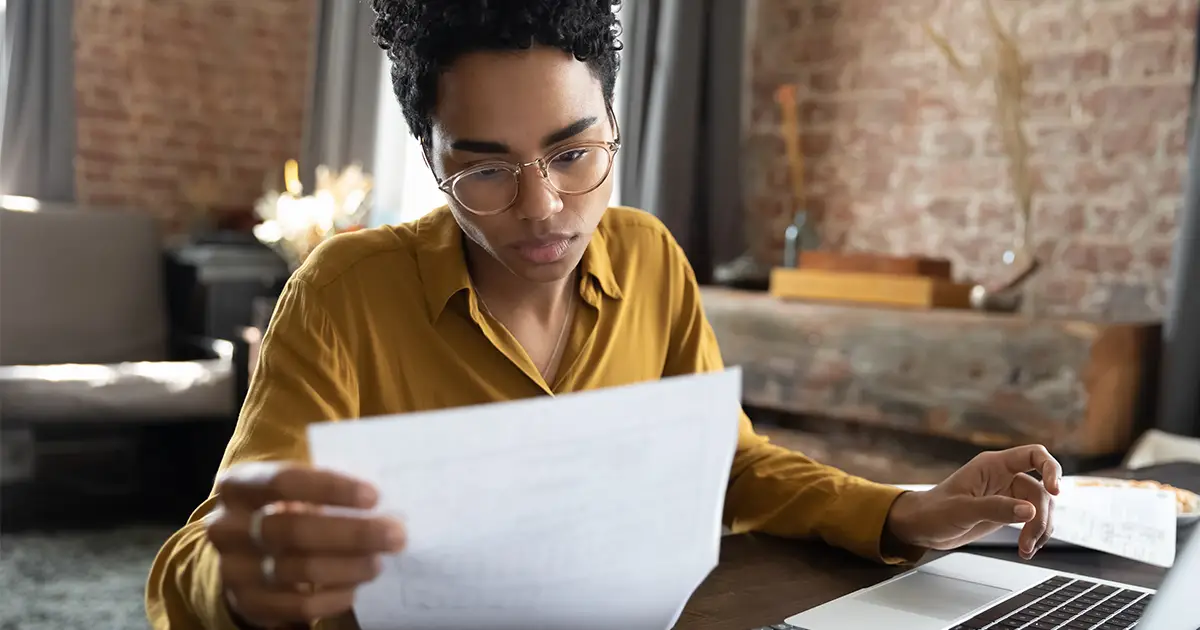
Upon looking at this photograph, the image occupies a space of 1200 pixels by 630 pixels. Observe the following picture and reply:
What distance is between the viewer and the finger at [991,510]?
3.07ft

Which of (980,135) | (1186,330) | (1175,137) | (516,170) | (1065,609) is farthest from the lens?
(980,135)

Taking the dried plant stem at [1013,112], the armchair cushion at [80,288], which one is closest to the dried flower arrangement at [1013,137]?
the dried plant stem at [1013,112]

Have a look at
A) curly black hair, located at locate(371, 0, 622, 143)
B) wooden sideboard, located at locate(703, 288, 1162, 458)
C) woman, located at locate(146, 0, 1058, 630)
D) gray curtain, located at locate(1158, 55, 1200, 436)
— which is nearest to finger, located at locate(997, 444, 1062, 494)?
woman, located at locate(146, 0, 1058, 630)

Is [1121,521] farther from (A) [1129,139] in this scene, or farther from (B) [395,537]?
(A) [1129,139]

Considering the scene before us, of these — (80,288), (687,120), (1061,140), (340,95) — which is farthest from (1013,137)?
(80,288)

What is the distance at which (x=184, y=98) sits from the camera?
14.3 ft

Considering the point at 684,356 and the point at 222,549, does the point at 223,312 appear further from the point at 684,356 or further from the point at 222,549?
the point at 222,549

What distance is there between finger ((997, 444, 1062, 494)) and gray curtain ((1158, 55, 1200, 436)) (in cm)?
163

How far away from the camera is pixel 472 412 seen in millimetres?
590

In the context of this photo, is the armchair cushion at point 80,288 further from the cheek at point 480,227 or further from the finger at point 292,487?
the finger at point 292,487

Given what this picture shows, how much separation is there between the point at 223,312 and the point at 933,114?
2.33m

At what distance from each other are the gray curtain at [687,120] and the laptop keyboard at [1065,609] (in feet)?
8.85

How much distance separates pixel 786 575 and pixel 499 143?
0.45 m

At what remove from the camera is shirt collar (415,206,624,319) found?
1063 millimetres
